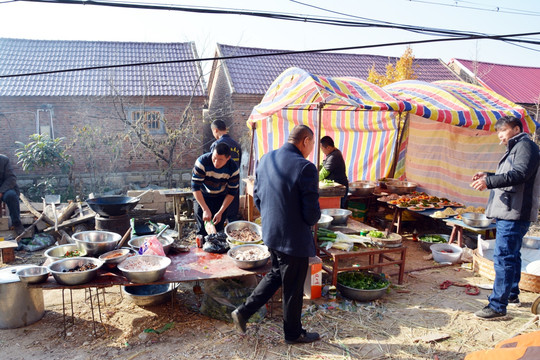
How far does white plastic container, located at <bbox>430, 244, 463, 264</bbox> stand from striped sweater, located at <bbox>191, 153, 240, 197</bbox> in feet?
12.6

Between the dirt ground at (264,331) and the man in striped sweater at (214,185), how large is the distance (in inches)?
44.1

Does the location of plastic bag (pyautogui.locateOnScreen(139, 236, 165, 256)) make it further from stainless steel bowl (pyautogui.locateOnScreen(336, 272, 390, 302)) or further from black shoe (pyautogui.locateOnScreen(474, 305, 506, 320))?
black shoe (pyautogui.locateOnScreen(474, 305, 506, 320))

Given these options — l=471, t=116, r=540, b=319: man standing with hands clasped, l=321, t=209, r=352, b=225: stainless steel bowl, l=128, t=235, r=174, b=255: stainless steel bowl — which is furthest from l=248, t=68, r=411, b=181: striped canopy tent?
l=128, t=235, r=174, b=255: stainless steel bowl

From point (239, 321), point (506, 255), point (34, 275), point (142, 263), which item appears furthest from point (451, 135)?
point (34, 275)

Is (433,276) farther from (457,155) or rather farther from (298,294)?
(457,155)

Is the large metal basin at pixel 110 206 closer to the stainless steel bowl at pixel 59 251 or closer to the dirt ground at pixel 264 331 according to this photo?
the dirt ground at pixel 264 331

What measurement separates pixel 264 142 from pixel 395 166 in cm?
365

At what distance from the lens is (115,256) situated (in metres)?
4.09

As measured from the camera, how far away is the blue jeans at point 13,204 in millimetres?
7336

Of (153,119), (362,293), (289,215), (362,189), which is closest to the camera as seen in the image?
(289,215)

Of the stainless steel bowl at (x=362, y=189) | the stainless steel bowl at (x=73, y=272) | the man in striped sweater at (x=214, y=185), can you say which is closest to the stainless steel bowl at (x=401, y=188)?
the stainless steel bowl at (x=362, y=189)

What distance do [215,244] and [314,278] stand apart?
137 cm

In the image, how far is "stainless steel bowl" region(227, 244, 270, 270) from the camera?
399 centimetres

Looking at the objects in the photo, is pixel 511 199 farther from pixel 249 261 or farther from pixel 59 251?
pixel 59 251
